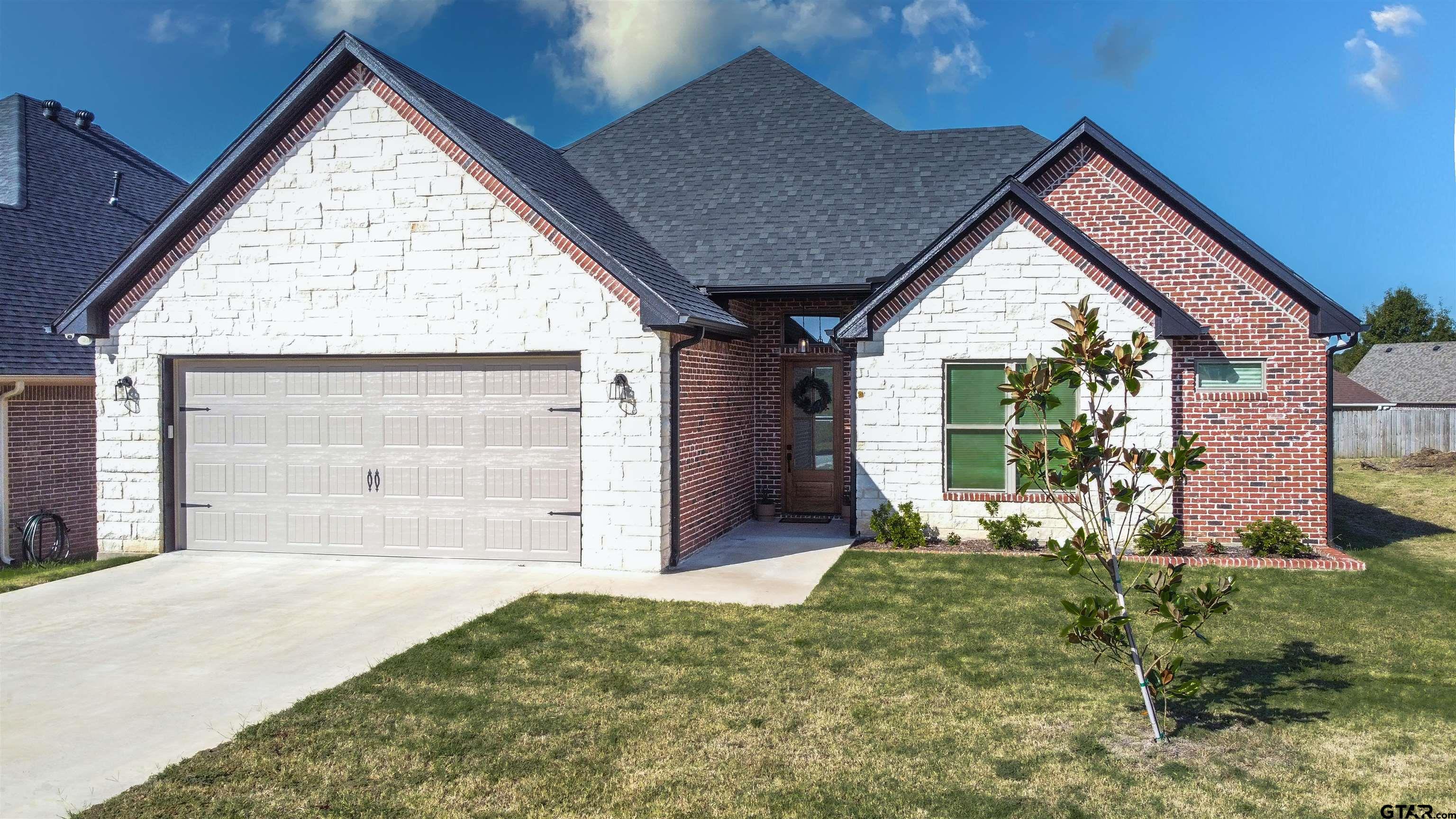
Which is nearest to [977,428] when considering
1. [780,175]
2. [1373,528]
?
[780,175]

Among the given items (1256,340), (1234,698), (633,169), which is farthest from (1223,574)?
(633,169)

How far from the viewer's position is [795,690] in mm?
6793

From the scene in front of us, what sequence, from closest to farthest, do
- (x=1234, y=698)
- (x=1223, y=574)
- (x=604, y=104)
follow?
(x=1234, y=698) < (x=1223, y=574) < (x=604, y=104)

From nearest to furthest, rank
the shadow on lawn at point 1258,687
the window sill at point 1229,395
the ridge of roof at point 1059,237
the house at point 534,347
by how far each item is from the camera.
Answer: the shadow on lawn at point 1258,687 → the house at point 534,347 → the ridge of roof at point 1059,237 → the window sill at point 1229,395

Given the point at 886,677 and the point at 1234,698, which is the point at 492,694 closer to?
the point at 886,677

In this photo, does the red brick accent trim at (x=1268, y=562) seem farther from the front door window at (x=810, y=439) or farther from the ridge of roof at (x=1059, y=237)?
the front door window at (x=810, y=439)

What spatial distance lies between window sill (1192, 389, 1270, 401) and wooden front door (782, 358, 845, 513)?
4.96 meters

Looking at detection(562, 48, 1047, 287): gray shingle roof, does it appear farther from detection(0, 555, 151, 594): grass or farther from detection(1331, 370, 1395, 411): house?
detection(1331, 370, 1395, 411): house

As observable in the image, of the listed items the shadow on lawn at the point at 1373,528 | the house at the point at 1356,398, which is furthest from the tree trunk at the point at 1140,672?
the house at the point at 1356,398

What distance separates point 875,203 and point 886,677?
9.82m

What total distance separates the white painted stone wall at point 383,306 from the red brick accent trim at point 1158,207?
6047mm

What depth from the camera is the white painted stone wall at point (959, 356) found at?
1222cm

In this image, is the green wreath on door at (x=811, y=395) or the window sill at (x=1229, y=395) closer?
the window sill at (x=1229, y=395)

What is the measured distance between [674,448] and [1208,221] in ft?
23.9
